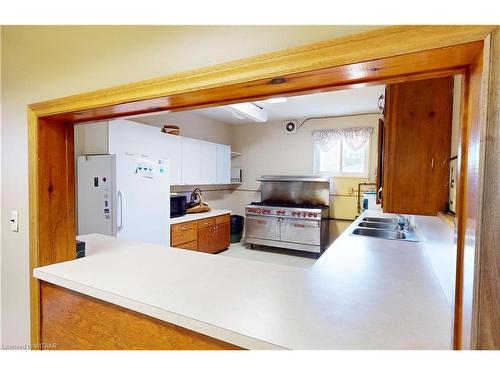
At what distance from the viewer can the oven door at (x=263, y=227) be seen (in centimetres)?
475

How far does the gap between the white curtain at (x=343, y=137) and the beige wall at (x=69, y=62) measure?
4437 mm

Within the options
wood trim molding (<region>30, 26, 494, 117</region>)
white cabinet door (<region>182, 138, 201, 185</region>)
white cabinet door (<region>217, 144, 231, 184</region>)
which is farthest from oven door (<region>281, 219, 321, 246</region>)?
wood trim molding (<region>30, 26, 494, 117</region>)

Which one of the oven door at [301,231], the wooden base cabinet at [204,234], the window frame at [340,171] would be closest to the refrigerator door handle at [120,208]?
the wooden base cabinet at [204,234]

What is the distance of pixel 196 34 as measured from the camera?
33.0 inches

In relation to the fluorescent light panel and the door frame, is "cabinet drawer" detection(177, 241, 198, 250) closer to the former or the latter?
the fluorescent light panel

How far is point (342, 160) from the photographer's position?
5.00 metres

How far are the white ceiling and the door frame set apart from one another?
2.75 m

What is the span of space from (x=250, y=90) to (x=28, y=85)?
1.24 metres

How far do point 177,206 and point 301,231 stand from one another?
7.04 feet

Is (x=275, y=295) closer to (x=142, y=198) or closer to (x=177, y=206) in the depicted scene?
(x=142, y=198)

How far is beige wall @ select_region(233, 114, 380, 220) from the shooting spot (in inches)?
192

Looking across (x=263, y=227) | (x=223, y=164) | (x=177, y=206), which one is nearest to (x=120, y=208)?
(x=177, y=206)
